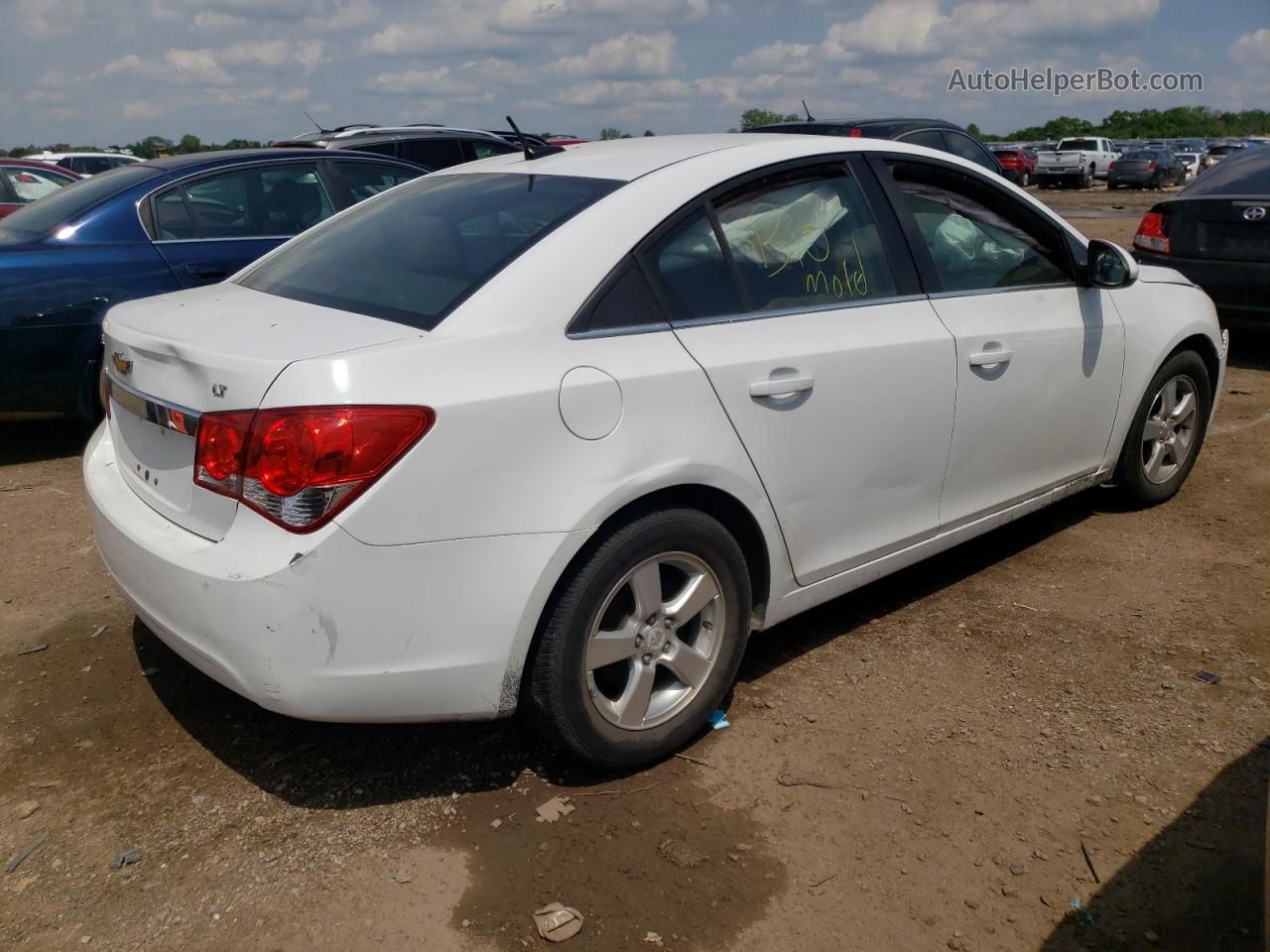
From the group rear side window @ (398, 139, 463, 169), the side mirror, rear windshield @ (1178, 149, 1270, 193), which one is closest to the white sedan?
the side mirror

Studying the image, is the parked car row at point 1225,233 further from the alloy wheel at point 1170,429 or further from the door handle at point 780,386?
the door handle at point 780,386

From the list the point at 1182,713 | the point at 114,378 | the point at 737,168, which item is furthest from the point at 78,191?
the point at 1182,713

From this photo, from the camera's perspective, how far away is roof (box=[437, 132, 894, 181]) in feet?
10.6

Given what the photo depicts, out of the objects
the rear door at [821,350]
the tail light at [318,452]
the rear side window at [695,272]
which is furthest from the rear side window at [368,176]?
the tail light at [318,452]

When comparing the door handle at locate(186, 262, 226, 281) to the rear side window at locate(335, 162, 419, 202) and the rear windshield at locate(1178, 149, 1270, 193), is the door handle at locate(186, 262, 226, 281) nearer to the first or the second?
the rear side window at locate(335, 162, 419, 202)

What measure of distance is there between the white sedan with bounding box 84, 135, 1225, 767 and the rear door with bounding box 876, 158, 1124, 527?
1 cm

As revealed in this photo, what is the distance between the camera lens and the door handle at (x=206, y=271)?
19.4ft

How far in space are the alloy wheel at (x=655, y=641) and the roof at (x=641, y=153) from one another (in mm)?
1137

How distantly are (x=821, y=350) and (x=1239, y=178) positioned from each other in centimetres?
610

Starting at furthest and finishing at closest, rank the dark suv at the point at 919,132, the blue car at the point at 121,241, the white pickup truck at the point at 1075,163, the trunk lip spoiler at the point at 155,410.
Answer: the white pickup truck at the point at 1075,163, the dark suv at the point at 919,132, the blue car at the point at 121,241, the trunk lip spoiler at the point at 155,410

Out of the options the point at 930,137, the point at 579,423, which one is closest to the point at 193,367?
the point at 579,423

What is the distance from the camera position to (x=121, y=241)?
576cm

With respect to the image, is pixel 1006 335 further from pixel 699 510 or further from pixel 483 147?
pixel 483 147

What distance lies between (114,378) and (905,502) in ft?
7.87
